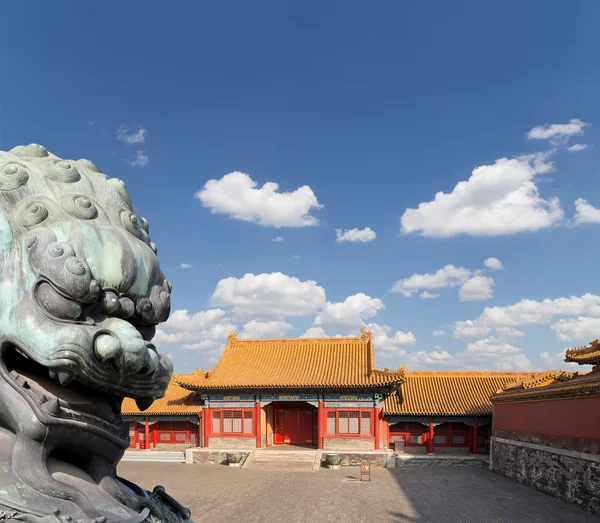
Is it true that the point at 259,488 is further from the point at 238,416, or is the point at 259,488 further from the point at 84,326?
the point at 84,326

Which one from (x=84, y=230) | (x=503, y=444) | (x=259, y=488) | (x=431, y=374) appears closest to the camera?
(x=84, y=230)

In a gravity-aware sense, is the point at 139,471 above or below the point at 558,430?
below

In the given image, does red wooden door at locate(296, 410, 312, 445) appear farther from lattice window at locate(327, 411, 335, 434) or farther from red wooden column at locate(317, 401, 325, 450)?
lattice window at locate(327, 411, 335, 434)

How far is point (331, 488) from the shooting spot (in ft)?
61.6

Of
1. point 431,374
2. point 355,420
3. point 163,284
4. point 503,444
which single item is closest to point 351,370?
point 355,420

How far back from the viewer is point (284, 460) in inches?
950

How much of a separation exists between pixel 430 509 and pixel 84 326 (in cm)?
1587

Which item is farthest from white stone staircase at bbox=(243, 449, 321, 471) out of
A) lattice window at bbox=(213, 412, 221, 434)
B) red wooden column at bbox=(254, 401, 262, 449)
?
lattice window at bbox=(213, 412, 221, 434)

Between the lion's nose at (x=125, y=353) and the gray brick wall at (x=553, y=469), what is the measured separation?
15937 millimetres

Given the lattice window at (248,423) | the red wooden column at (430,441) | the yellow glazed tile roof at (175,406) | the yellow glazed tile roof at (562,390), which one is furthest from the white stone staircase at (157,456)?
the yellow glazed tile roof at (562,390)

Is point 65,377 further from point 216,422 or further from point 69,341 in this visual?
point 216,422

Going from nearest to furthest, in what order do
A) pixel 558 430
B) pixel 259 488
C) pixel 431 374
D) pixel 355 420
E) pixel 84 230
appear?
pixel 84 230 → pixel 558 430 → pixel 259 488 → pixel 355 420 → pixel 431 374

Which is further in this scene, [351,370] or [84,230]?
[351,370]

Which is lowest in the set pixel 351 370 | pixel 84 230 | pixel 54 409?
pixel 351 370
